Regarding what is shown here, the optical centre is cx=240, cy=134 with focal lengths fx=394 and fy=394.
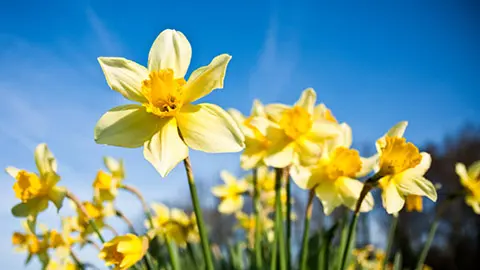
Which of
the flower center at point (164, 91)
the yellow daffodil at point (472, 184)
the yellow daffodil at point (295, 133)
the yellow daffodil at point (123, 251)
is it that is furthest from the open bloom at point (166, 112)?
the yellow daffodil at point (472, 184)

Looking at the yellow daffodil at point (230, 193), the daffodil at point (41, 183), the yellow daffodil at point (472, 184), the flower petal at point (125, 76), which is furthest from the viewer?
the yellow daffodil at point (230, 193)

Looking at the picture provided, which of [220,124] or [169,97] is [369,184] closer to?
[220,124]

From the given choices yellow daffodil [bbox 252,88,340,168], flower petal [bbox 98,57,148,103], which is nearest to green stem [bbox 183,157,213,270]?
flower petal [bbox 98,57,148,103]

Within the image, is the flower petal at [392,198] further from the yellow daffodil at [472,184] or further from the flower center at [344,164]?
the yellow daffodil at [472,184]

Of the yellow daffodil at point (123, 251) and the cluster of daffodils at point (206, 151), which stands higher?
the cluster of daffodils at point (206, 151)

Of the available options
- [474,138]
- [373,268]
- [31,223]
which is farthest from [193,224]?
[474,138]

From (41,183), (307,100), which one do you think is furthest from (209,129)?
(41,183)

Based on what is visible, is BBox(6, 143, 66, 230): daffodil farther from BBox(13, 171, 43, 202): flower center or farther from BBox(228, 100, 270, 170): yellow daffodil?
BBox(228, 100, 270, 170): yellow daffodil

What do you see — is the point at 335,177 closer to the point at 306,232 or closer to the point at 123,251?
the point at 306,232
